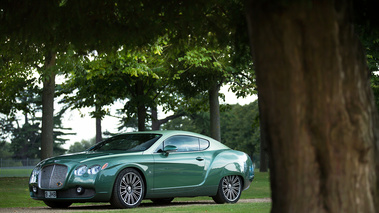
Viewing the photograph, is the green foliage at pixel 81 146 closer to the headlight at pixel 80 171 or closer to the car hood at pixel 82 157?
the car hood at pixel 82 157

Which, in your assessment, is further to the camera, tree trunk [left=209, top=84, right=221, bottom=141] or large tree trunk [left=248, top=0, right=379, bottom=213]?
tree trunk [left=209, top=84, right=221, bottom=141]

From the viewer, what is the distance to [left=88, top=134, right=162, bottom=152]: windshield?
13.2 meters

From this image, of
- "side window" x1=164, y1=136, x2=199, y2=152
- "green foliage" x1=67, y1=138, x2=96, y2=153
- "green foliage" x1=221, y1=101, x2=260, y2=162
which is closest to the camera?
"side window" x1=164, y1=136, x2=199, y2=152

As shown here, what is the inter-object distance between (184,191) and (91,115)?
2214cm

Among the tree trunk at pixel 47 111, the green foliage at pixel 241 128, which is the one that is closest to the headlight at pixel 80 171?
the tree trunk at pixel 47 111

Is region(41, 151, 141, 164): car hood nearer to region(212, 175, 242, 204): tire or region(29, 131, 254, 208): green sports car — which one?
region(29, 131, 254, 208): green sports car

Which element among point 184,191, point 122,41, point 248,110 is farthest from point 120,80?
point 248,110

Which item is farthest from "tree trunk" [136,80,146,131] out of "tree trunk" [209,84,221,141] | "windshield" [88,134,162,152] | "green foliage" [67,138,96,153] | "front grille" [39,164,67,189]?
"green foliage" [67,138,96,153]

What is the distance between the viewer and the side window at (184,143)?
13756 millimetres

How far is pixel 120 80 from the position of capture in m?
30.0

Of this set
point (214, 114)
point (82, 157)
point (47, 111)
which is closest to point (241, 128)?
point (214, 114)

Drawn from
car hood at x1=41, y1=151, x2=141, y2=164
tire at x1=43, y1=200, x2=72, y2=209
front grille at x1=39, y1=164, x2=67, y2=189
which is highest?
car hood at x1=41, y1=151, x2=141, y2=164

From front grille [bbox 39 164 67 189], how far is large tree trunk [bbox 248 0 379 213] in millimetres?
7872

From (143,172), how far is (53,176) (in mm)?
1746
